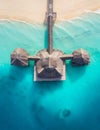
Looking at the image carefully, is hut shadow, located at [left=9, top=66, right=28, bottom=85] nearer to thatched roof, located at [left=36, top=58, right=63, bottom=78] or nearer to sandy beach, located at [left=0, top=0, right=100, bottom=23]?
thatched roof, located at [left=36, top=58, right=63, bottom=78]

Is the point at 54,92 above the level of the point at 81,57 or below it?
below

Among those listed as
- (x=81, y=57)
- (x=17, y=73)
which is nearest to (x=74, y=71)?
(x=81, y=57)

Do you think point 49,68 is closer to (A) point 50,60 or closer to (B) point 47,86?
(A) point 50,60

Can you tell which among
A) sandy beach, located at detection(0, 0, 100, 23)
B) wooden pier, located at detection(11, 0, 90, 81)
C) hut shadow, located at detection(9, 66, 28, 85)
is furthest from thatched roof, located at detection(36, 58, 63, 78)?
sandy beach, located at detection(0, 0, 100, 23)

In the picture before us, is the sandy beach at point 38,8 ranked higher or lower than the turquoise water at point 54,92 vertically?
higher

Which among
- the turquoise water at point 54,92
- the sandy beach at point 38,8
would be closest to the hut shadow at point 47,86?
the turquoise water at point 54,92

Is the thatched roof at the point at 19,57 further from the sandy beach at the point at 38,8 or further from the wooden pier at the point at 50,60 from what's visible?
the sandy beach at the point at 38,8

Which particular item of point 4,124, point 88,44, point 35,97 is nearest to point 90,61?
point 88,44
